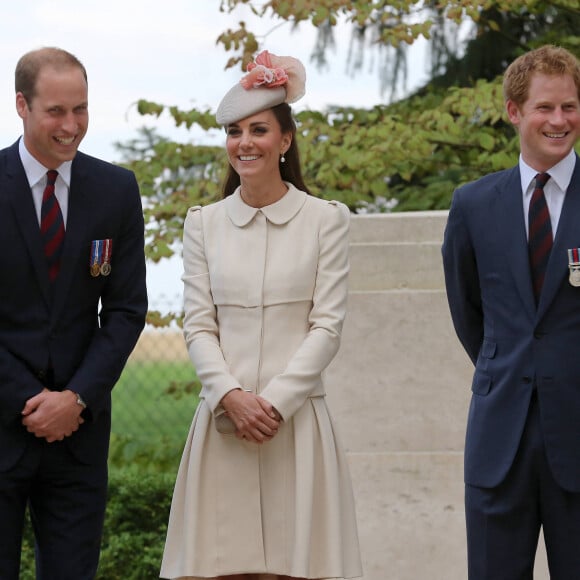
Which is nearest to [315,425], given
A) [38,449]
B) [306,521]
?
[306,521]

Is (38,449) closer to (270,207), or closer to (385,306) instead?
(270,207)

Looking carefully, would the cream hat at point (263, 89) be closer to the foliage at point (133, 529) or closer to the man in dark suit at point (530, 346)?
the man in dark suit at point (530, 346)

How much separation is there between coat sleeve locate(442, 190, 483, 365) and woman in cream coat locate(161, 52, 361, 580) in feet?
1.18

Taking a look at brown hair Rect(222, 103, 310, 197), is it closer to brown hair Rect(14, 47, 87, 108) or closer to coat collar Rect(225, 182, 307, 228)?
coat collar Rect(225, 182, 307, 228)

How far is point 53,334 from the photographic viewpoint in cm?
404

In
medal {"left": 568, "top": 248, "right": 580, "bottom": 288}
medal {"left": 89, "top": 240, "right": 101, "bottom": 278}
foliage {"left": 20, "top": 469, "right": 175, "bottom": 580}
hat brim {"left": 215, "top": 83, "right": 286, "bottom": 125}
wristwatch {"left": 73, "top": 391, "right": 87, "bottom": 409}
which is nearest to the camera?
medal {"left": 568, "top": 248, "right": 580, "bottom": 288}

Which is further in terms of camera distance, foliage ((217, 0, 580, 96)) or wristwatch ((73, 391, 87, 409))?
foliage ((217, 0, 580, 96))

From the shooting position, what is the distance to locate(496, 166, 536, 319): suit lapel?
155 inches

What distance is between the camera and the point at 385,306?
19.3ft

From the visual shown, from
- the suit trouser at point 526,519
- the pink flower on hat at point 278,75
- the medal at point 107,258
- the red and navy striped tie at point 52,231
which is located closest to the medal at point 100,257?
the medal at point 107,258

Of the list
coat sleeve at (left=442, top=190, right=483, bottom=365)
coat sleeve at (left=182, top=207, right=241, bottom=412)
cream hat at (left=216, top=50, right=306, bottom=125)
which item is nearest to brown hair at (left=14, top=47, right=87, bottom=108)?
cream hat at (left=216, top=50, right=306, bottom=125)

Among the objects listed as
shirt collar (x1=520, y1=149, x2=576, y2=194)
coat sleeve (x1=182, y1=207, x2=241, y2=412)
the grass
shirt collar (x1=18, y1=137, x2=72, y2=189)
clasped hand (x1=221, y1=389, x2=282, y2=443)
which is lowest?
the grass

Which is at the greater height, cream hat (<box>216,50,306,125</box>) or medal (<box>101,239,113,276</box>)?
cream hat (<box>216,50,306,125</box>)

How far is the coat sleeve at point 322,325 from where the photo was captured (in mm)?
4145
